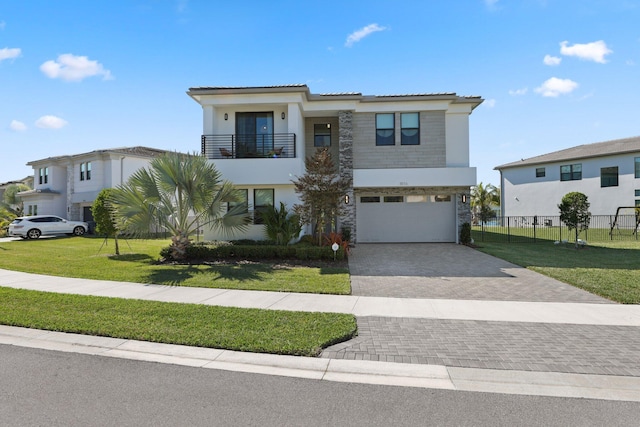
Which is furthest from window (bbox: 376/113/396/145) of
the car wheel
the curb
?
the car wheel

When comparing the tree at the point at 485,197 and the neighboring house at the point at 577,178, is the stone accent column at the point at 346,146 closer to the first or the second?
the neighboring house at the point at 577,178

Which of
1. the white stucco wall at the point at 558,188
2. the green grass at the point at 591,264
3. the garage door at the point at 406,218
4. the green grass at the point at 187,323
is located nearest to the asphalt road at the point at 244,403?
the green grass at the point at 187,323

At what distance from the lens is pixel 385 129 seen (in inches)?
742

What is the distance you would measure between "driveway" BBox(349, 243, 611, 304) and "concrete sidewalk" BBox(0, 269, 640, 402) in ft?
2.06

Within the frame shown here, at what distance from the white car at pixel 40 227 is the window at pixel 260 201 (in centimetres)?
1766

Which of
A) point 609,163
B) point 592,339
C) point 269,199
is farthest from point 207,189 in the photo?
point 609,163

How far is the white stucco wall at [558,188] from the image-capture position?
2847 cm

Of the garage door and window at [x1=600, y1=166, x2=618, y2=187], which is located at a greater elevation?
window at [x1=600, y1=166, x2=618, y2=187]

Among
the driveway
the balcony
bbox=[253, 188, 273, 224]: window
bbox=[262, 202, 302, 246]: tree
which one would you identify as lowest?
the driveway

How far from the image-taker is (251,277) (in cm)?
1056

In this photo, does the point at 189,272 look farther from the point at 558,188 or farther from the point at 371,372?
the point at 558,188

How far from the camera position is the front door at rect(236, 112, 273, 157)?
17.4m

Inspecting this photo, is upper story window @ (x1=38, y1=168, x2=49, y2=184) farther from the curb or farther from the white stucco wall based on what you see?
the white stucco wall

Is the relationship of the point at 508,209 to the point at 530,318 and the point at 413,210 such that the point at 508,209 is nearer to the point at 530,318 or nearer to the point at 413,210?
the point at 413,210
